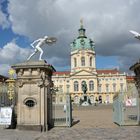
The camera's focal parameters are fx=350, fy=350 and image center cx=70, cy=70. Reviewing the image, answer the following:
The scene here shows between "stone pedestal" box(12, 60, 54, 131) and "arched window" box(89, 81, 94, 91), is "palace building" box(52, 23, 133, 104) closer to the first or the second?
"arched window" box(89, 81, 94, 91)

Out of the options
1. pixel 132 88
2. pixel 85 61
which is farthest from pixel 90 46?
pixel 132 88

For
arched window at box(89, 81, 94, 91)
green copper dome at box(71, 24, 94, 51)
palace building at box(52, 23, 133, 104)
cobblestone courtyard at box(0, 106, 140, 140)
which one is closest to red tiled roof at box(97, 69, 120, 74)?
palace building at box(52, 23, 133, 104)

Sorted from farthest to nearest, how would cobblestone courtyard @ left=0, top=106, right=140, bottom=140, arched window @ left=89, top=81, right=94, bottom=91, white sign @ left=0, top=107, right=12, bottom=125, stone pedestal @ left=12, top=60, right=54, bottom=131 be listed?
arched window @ left=89, top=81, right=94, bottom=91 → white sign @ left=0, top=107, right=12, bottom=125 → stone pedestal @ left=12, top=60, right=54, bottom=131 → cobblestone courtyard @ left=0, top=106, right=140, bottom=140

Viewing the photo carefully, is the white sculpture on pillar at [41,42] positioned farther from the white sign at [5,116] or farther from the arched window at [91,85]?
the arched window at [91,85]

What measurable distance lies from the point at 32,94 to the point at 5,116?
6.13 feet

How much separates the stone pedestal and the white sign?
1.71ft

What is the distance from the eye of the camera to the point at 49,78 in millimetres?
18594

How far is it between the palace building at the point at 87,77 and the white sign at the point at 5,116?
102 metres

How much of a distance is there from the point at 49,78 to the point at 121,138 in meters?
6.15

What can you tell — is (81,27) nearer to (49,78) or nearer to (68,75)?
(68,75)

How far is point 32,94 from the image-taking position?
58.0 feet

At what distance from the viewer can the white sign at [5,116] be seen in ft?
58.6

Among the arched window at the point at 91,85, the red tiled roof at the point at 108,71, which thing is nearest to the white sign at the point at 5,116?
the arched window at the point at 91,85

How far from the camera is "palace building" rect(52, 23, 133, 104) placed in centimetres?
12138
